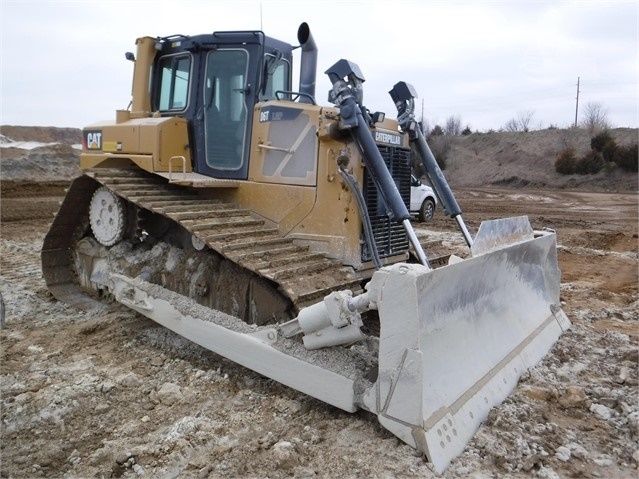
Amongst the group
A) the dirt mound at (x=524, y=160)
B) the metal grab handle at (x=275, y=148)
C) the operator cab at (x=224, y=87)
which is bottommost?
the metal grab handle at (x=275, y=148)

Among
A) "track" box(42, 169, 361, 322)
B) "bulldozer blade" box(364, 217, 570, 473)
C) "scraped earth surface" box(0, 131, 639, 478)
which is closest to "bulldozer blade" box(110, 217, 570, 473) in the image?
"bulldozer blade" box(364, 217, 570, 473)

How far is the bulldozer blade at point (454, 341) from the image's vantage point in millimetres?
2924

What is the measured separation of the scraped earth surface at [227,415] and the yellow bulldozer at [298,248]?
0.59 feet

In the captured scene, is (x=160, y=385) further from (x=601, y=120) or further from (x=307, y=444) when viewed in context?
(x=601, y=120)

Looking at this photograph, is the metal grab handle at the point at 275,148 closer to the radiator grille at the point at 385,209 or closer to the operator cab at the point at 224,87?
the operator cab at the point at 224,87

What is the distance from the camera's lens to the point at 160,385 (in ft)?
12.8

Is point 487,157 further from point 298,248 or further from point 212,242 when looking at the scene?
point 212,242

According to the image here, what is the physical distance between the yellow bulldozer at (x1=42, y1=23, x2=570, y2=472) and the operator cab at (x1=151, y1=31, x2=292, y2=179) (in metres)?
0.02

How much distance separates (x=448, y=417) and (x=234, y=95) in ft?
11.9

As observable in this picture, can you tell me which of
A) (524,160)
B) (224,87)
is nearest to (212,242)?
(224,87)

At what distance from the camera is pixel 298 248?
4.62 metres

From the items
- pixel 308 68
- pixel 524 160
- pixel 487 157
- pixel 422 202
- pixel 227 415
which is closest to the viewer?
pixel 227 415

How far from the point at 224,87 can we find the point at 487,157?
1378 inches

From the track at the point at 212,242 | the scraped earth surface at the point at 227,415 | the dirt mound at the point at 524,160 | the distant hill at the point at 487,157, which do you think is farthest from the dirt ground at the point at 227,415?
the dirt mound at the point at 524,160
